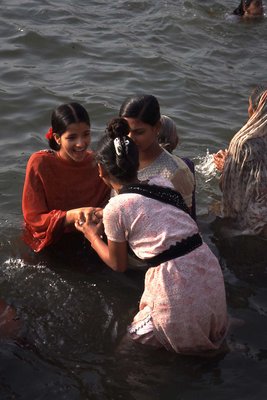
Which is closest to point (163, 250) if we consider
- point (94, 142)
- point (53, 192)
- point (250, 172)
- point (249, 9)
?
point (53, 192)

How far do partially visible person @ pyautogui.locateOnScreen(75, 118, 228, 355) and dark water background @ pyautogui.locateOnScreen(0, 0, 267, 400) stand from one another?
0.38 metres

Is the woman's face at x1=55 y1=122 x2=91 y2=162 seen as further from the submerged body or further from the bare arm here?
the submerged body

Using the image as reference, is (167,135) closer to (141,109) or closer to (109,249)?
(141,109)

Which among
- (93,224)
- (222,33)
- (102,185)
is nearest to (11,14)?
(222,33)

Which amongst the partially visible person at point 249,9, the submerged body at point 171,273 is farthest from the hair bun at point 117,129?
the partially visible person at point 249,9

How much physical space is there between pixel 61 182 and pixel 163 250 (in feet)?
4.79

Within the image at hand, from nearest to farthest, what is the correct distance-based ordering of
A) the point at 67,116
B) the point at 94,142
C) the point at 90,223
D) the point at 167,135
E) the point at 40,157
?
the point at 90,223 → the point at 67,116 → the point at 40,157 → the point at 167,135 → the point at 94,142

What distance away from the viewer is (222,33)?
446 inches

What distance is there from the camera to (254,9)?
1175 cm

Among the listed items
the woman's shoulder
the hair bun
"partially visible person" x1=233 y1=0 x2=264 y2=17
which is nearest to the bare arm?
the hair bun

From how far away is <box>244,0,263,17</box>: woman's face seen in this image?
11688 millimetres

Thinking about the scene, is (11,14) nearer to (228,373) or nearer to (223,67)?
(223,67)

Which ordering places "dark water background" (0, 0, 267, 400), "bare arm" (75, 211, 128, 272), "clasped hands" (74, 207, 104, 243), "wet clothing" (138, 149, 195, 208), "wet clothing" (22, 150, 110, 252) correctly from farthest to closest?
"wet clothing" (22, 150, 110, 252) < "wet clothing" (138, 149, 195, 208) < "clasped hands" (74, 207, 104, 243) < "dark water background" (0, 0, 267, 400) < "bare arm" (75, 211, 128, 272)

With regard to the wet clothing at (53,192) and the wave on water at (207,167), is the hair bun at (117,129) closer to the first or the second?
the wet clothing at (53,192)
